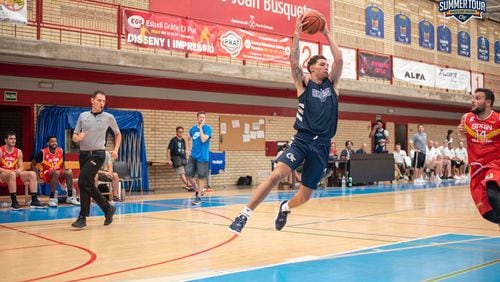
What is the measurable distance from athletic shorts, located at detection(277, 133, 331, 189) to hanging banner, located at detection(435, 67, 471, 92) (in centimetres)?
1951

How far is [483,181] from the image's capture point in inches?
214

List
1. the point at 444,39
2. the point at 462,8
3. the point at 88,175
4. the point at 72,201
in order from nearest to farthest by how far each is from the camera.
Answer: the point at 88,175, the point at 72,201, the point at 462,8, the point at 444,39

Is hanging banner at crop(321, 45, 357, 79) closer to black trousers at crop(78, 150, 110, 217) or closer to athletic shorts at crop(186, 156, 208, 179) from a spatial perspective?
athletic shorts at crop(186, 156, 208, 179)

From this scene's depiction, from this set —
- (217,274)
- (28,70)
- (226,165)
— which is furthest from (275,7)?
(217,274)

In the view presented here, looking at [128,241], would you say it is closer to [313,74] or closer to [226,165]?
[313,74]

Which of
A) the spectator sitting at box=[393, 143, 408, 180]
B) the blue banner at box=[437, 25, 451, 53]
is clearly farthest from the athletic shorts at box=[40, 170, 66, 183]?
the blue banner at box=[437, 25, 451, 53]

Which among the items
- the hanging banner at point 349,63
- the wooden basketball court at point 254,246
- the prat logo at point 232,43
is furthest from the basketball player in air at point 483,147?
the hanging banner at point 349,63

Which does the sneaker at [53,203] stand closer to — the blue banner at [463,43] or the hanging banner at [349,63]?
the hanging banner at [349,63]

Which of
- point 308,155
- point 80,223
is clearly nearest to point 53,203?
point 80,223

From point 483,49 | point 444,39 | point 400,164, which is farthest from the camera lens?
point 483,49

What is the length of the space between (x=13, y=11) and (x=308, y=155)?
9.24m

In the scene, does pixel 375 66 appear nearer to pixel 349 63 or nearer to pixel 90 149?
pixel 349 63

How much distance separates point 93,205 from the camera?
11.9 metres

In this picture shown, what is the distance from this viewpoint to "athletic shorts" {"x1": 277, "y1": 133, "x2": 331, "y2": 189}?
548 centimetres
